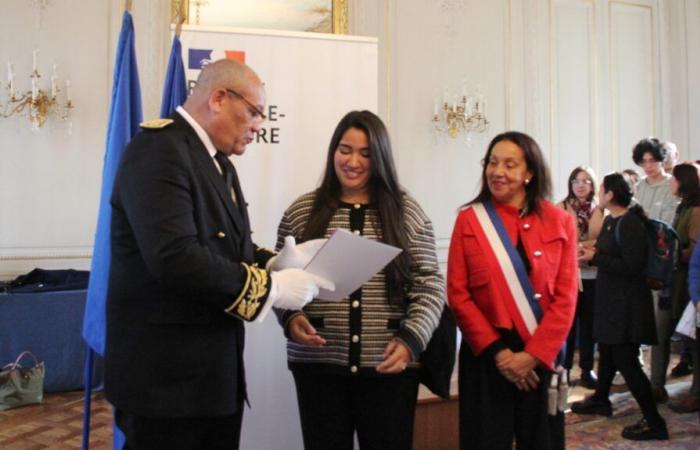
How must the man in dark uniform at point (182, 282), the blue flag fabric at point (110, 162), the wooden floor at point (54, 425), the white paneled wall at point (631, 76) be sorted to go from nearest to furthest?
the man in dark uniform at point (182, 282) < the blue flag fabric at point (110, 162) < the wooden floor at point (54, 425) < the white paneled wall at point (631, 76)

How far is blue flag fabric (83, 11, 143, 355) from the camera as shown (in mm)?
1998

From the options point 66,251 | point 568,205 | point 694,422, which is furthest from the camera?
point 66,251

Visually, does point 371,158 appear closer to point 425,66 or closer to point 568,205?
point 568,205

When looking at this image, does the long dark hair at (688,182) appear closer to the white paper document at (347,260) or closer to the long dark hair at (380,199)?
the long dark hair at (380,199)

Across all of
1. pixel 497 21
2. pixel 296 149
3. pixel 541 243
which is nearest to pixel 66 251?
pixel 296 149

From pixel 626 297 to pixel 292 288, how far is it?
2.28 m

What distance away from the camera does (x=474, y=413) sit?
1.84 m

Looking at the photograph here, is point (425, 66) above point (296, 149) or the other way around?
above

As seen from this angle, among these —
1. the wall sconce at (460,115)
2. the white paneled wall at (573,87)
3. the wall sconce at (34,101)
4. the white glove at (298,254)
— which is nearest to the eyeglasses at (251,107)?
the white glove at (298,254)

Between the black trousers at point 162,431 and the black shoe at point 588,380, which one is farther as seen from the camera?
the black shoe at point 588,380

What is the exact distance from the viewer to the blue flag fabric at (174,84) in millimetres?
2256

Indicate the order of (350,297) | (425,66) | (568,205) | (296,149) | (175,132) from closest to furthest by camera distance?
(175,132) < (350,297) < (296,149) < (568,205) < (425,66)

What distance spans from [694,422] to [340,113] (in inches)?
102

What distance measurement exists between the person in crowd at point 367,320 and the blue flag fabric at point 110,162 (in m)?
0.70
